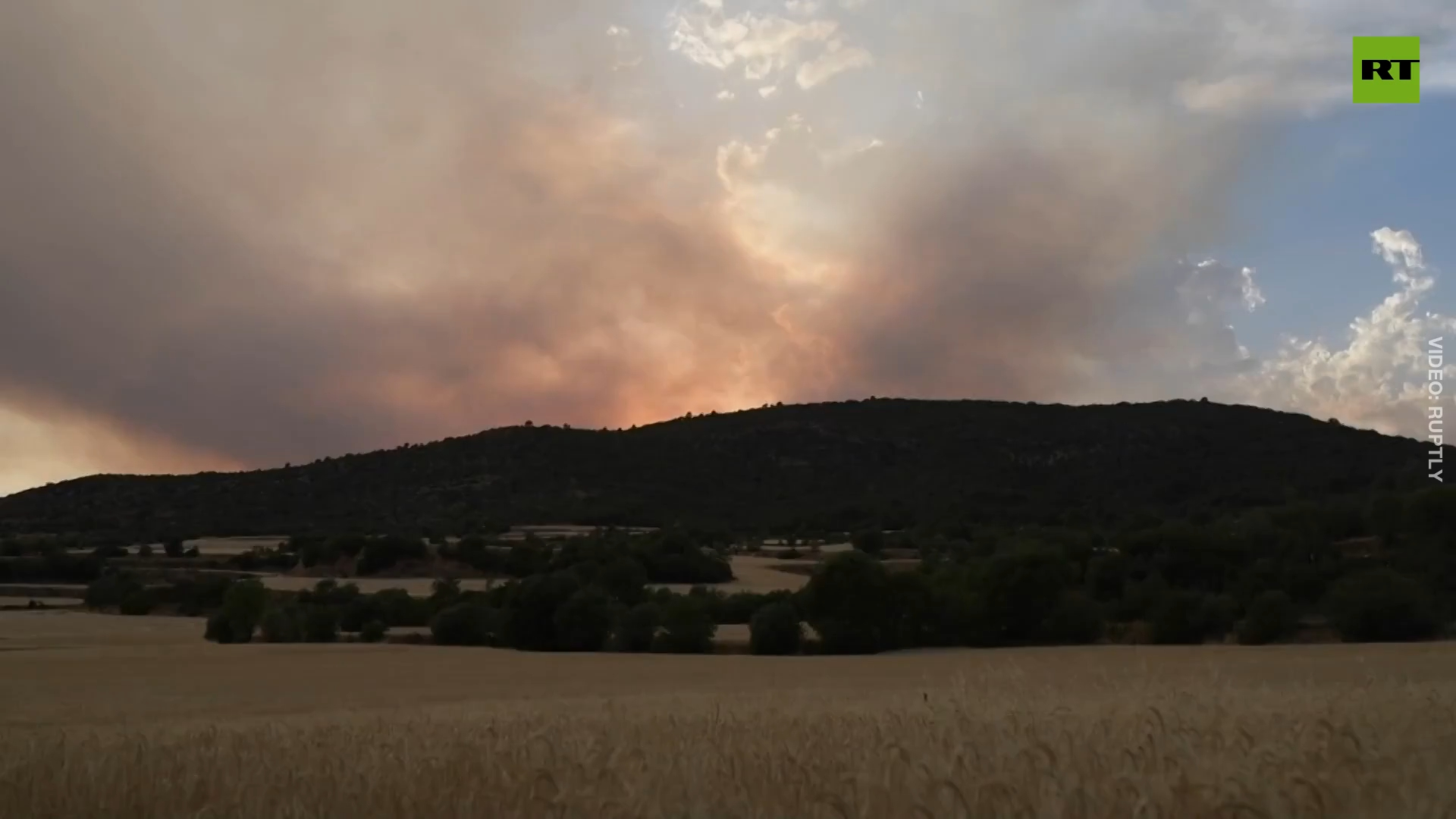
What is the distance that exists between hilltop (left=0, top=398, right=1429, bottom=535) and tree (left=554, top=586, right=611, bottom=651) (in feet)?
146

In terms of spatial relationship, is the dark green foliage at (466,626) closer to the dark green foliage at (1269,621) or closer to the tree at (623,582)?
the tree at (623,582)

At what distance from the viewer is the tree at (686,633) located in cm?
4253

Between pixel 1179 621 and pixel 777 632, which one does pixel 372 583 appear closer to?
pixel 777 632

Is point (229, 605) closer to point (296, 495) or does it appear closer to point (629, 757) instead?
point (629, 757)

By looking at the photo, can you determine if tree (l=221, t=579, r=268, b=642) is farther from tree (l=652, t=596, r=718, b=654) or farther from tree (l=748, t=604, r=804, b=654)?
tree (l=748, t=604, r=804, b=654)

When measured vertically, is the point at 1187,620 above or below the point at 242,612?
above

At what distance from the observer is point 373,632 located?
51156 mm

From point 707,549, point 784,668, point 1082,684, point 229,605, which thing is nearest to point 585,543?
point 707,549

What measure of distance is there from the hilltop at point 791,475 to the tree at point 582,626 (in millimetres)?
44523

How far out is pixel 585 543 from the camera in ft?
216

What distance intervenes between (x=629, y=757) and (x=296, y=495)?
374ft

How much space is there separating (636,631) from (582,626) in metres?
2.03

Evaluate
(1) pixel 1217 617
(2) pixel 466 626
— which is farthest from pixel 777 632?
(1) pixel 1217 617

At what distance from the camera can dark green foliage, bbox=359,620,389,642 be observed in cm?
5097
